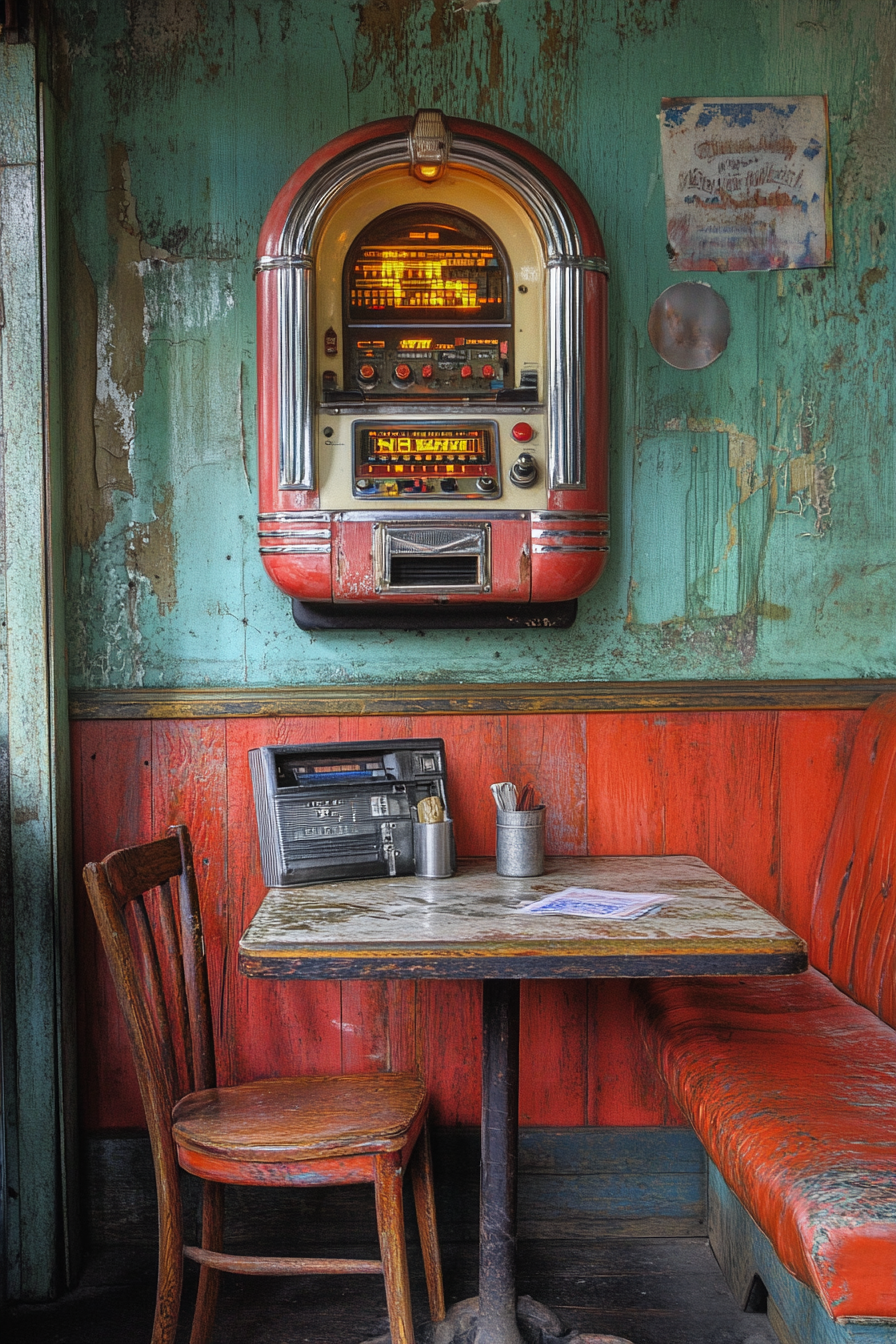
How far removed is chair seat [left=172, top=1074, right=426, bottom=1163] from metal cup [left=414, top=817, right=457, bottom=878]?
405 mm

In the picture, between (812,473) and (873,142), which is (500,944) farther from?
(873,142)

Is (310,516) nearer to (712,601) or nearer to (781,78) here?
(712,601)

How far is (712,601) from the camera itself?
247 cm

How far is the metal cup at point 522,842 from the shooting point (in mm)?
2049

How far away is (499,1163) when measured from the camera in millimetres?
1885

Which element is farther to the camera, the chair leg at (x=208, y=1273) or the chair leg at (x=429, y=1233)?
the chair leg at (x=429, y=1233)

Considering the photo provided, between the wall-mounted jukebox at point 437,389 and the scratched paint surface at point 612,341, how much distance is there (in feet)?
0.76

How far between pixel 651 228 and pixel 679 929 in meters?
1.66

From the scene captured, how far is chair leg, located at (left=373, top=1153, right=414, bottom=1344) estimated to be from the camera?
5.61ft

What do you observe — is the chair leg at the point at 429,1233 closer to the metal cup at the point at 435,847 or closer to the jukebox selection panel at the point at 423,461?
the metal cup at the point at 435,847

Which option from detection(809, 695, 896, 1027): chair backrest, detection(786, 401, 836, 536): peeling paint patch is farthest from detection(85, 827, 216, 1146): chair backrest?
detection(786, 401, 836, 536): peeling paint patch

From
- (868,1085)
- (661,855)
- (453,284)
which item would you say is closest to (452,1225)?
(661,855)

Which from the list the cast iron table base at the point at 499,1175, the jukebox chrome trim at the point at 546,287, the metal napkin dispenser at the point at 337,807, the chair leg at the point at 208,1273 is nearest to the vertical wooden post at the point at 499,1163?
the cast iron table base at the point at 499,1175

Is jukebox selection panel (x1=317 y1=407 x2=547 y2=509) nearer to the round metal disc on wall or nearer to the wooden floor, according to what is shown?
the round metal disc on wall
